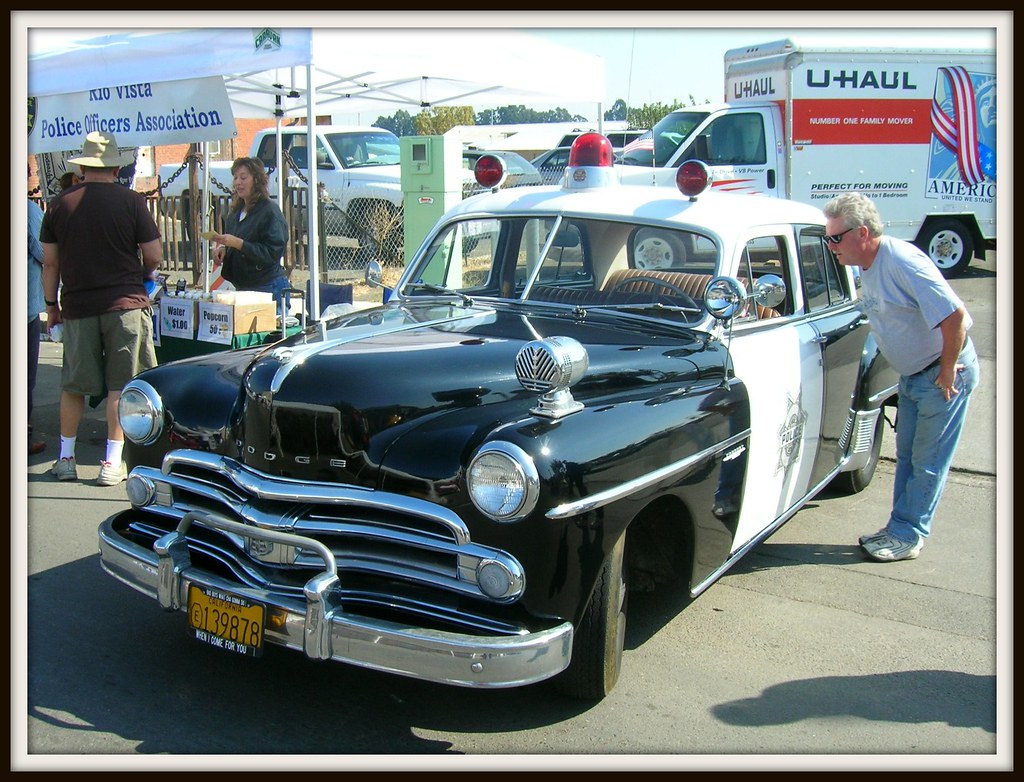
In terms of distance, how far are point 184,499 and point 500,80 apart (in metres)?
5.96

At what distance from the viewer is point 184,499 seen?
4023mm

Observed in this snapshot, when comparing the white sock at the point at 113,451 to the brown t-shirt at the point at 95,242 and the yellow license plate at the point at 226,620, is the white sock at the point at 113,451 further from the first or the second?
the yellow license plate at the point at 226,620

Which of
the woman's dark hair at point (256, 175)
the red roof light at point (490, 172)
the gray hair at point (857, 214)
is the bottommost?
the gray hair at point (857, 214)

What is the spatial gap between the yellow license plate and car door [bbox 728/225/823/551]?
6.59 ft

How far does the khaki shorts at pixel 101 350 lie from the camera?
6.31 meters

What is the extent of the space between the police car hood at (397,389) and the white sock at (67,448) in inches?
108

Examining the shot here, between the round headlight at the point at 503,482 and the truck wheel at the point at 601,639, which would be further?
the truck wheel at the point at 601,639

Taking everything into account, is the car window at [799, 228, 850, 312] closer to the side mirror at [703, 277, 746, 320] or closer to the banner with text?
the side mirror at [703, 277, 746, 320]

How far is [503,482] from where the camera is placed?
129 inches

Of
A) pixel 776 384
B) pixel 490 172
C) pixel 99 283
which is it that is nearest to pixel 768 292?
pixel 776 384

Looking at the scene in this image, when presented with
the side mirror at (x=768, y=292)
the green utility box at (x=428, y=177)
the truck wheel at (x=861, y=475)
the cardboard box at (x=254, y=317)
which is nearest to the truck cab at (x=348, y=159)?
the green utility box at (x=428, y=177)

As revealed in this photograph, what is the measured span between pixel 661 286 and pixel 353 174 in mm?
11828

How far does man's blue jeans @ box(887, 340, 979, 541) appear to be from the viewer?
5.15 meters

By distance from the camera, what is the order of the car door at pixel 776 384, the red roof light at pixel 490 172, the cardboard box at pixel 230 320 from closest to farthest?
the car door at pixel 776 384 → the red roof light at pixel 490 172 → the cardboard box at pixel 230 320
